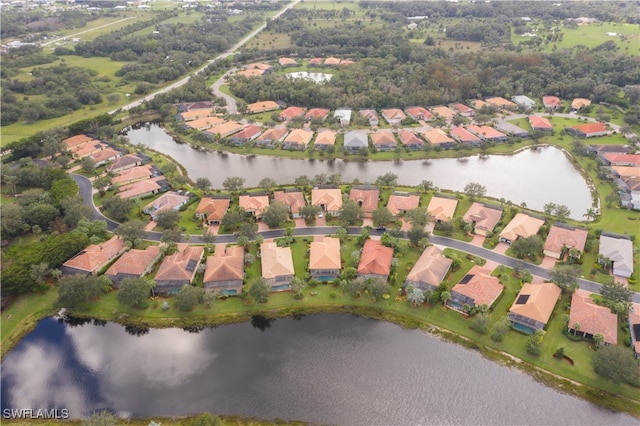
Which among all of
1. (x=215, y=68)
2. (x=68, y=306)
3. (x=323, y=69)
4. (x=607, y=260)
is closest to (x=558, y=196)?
(x=607, y=260)

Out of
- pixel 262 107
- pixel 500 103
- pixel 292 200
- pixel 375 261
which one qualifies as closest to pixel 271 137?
pixel 262 107

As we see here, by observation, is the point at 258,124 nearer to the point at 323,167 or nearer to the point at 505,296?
the point at 323,167

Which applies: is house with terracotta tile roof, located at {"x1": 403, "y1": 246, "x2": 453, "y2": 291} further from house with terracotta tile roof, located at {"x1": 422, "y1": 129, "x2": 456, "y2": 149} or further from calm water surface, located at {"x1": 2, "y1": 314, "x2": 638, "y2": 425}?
house with terracotta tile roof, located at {"x1": 422, "y1": 129, "x2": 456, "y2": 149}

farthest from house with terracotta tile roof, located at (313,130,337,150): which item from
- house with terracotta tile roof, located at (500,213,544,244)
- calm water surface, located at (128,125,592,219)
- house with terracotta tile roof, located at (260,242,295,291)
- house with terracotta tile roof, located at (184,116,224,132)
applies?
house with terracotta tile roof, located at (500,213,544,244)

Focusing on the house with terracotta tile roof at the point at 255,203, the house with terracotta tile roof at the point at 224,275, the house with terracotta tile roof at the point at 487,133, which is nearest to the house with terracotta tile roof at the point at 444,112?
the house with terracotta tile roof at the point at 487,133

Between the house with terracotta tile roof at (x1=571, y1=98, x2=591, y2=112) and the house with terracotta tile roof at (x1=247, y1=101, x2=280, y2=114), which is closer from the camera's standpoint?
the house with terracotta tile roof at (x1=571, y1=98, x2=591, y2=112)

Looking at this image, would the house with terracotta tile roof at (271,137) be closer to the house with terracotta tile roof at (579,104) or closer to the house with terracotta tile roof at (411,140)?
→ the house with terracotta tile roof at (411,140)
